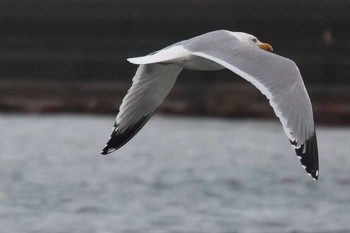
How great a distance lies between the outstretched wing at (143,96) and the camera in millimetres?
7887

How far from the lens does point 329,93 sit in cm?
1720

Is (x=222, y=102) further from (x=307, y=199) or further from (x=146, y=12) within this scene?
(x=307, y=199)

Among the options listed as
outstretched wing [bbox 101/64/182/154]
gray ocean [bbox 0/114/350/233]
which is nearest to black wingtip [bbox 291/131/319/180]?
outstretched wing [bbox 101/64/182/154]

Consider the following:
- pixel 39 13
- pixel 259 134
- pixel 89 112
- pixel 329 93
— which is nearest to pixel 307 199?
pixel 259 134

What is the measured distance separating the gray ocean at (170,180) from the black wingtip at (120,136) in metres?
1.77

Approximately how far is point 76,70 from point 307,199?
25.8 ft

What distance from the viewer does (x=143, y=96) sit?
7.95 m

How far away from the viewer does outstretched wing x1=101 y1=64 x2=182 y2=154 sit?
7887 millimetres

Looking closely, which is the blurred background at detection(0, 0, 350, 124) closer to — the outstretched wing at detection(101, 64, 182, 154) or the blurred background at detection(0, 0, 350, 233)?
the blurred background at detection(0, 0, 350, 233)

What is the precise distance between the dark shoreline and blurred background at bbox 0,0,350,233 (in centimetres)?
2

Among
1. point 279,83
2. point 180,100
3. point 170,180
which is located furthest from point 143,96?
point 180,100

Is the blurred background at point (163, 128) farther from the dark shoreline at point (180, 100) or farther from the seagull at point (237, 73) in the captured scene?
the seagull at point (237, 73)

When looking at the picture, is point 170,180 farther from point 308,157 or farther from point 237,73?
point 308,157

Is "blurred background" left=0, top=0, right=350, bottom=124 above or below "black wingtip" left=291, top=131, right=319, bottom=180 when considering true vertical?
above
